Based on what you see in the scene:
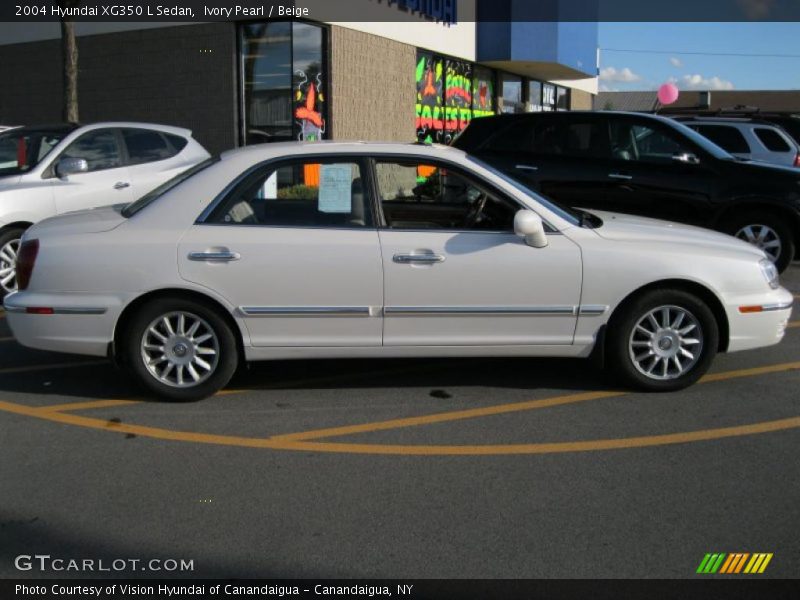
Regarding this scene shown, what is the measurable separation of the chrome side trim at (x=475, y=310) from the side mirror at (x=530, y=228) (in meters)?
0.40

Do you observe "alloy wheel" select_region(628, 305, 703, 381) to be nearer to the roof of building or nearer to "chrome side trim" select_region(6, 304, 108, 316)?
"chrome side trim" select_region(6, 304, 108, 316)

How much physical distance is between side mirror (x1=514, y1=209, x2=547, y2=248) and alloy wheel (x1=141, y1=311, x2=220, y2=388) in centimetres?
198

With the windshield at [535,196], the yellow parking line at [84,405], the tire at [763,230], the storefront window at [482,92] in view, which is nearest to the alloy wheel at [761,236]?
the tire at [763,230]

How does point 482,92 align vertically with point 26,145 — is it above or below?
above

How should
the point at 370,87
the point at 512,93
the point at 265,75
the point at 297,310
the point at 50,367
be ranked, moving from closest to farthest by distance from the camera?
the point at 297,310, the point at 50,367, the point at 265,75, the point at 370,87, the point at 512,93

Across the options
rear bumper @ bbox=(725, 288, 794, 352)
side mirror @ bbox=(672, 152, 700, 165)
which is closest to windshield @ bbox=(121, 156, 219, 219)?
rear bumper @ bbox=(725, 288, 794, 352)

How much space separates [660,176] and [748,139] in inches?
210

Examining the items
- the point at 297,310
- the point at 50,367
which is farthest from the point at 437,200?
the point at 50,367

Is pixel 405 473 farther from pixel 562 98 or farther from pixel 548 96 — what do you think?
pixel 562 98

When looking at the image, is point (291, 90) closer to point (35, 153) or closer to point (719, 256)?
point (35, 153)

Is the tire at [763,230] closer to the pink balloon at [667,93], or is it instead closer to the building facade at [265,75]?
the building facade at [265,75]

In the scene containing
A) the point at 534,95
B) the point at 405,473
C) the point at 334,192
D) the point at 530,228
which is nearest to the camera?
the point at 405,473

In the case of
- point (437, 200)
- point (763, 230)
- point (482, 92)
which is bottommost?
point (763, 230)

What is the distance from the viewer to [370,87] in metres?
17.9
